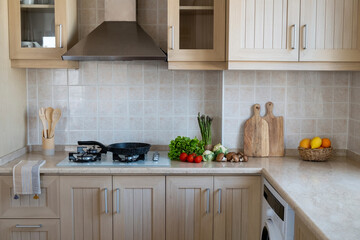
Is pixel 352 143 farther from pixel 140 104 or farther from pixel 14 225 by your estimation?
pixel 14 225

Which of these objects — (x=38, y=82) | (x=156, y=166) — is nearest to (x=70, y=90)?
(x=38, y=82)

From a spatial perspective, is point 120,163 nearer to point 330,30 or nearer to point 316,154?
point 316,154

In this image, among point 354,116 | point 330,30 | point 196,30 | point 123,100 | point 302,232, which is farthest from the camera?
point 123,100

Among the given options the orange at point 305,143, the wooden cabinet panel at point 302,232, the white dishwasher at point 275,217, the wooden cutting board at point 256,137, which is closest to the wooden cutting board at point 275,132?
the wooden cutting board at point 256,137

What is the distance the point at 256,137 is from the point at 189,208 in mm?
723

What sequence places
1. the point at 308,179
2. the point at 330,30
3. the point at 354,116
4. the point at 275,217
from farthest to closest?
1. the point at 354,116
2. the point at 330,30
3. the point at 308,179
4. the point at 275,217

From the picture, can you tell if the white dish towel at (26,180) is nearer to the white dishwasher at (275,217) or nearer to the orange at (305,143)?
the white dishwasher at (275,217)

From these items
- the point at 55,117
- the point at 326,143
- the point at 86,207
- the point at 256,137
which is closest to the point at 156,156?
the point at 86,207

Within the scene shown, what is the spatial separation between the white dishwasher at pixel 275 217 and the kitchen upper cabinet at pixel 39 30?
1.63 metres

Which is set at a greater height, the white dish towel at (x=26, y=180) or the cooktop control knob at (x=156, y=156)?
the cooktop control knob at (x=156, y=156)

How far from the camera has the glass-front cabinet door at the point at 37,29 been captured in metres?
2.98

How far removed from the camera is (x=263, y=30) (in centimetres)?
282

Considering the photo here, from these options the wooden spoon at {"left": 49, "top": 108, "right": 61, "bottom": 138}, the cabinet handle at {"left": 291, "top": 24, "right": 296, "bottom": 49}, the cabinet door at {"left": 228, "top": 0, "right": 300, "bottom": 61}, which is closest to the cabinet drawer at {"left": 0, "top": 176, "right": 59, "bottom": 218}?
the wooden spoon at {"left": 49, "top": 108, "right": 61, "bottom": 138}

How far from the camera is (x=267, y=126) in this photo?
10.3ft
